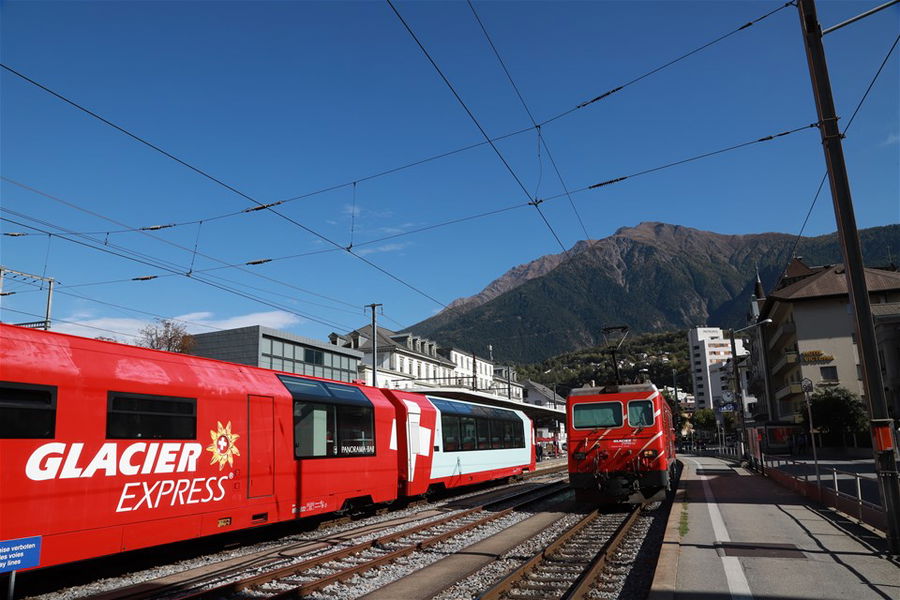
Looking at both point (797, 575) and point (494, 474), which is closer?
point (797, 575)

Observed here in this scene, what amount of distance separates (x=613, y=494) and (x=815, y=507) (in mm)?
4541

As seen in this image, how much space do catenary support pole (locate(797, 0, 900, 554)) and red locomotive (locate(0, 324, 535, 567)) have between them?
9.99 metres

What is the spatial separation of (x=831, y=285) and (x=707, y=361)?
106 m

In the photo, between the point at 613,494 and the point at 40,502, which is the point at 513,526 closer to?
the point at 613,494

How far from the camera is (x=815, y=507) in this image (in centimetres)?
1433

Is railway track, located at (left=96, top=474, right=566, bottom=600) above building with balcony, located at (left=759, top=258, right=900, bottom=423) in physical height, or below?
below

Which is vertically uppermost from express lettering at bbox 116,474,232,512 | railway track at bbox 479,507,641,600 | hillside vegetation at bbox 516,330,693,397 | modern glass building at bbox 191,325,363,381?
hillside vegetation at bbox 516,330,693,397

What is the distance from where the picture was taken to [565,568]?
914 centimetres

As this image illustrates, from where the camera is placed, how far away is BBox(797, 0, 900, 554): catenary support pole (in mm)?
9234

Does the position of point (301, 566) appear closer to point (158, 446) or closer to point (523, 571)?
point (158, 446)

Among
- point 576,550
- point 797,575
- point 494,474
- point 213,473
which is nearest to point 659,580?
point 797,575

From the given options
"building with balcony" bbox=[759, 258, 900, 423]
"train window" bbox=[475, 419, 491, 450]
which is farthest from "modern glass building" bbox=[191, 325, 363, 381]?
"building with balcony" bbox=[759, 258, 900, 423]

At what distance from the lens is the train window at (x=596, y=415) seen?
51.5ft

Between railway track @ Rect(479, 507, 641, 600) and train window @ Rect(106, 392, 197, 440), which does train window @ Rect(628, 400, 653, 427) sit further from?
train window @ Rect(106, 392, 197, 440)
